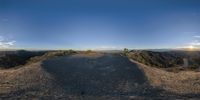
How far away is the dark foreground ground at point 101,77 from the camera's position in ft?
75.5

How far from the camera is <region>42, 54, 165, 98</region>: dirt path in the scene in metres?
23.2

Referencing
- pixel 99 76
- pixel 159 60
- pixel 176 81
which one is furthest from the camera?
pixel 159 60

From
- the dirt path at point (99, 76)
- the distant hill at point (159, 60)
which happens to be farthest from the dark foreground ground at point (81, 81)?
the distant hill at point (159, 60)

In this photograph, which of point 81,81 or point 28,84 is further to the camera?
point 81,81

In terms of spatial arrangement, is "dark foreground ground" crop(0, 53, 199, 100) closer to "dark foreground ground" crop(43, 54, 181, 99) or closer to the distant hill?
"dark foreground ground" crop(43, 54, 181, 99)

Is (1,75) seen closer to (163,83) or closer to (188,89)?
(163,83)

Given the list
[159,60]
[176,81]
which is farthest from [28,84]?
[159,60]

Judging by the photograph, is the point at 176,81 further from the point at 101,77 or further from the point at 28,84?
the point at 28,84

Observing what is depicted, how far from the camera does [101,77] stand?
1044 inches

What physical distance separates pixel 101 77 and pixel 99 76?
273mm

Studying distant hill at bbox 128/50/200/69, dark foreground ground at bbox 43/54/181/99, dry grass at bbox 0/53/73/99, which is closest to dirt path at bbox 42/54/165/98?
dark foreground ground at bbox 43/54/181/99

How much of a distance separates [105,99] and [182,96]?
5.09 metres

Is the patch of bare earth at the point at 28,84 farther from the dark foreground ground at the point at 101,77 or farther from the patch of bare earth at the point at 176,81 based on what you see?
the patch of bare earth at the point at 176,81

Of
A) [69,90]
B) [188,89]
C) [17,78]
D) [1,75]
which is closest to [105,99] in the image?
[69,90]
